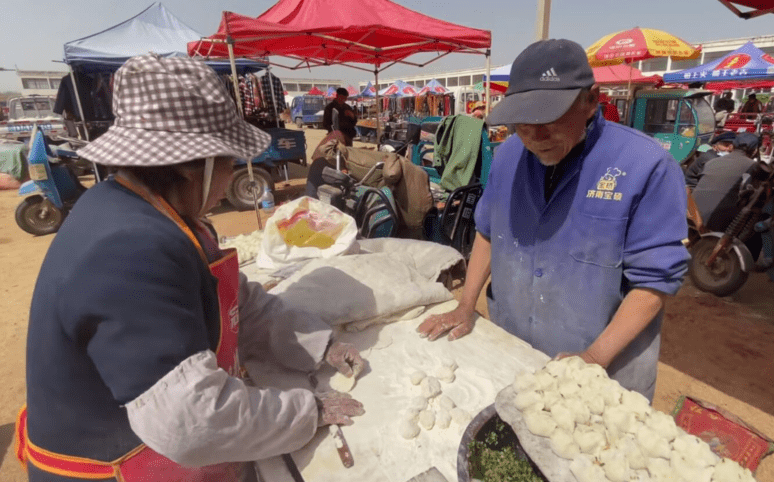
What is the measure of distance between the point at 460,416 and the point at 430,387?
16 cm

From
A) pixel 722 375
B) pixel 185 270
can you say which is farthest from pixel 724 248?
pixel 185 270

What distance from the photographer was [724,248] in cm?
454

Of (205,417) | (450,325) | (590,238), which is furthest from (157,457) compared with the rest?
(590,238)

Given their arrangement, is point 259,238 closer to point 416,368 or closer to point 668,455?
point 416,368

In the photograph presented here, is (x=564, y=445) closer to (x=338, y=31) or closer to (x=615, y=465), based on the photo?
(x=615, y=465)

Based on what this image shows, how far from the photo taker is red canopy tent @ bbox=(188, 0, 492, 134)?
5.73 metres

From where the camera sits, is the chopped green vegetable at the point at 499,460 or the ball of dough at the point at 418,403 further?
the ball of dough at the point at 418,403

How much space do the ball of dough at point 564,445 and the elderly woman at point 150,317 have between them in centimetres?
69

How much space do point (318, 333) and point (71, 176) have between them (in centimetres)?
801

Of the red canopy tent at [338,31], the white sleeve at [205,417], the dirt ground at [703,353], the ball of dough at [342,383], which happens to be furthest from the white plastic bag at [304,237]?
the red canopy tent at [338,31]

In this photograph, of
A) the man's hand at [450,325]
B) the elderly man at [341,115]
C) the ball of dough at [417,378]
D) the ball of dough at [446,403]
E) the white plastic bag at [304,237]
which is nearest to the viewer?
the ball of dough at [446,403]

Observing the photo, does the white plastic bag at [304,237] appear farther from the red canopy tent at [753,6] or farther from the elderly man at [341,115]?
the elderly man at [341,115]

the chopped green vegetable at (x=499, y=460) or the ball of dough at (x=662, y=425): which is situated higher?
the ball of dough at (x=662, y=425)

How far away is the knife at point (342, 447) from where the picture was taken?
1.27m
